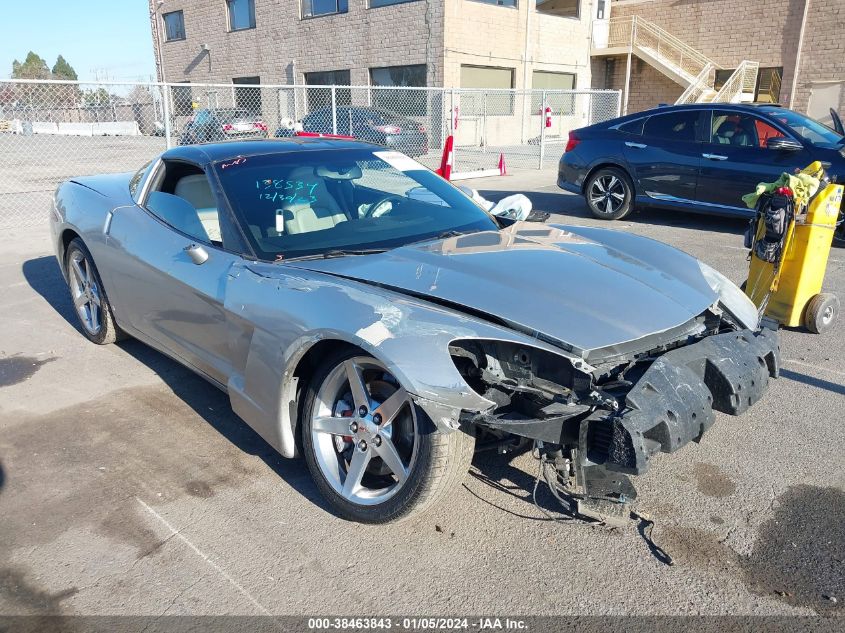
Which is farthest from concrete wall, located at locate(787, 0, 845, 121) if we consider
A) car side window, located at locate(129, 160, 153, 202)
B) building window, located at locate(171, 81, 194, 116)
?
car side window, located at locate(129, 160, 153, 202)

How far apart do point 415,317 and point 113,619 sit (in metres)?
1.51

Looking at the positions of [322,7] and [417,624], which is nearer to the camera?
[417,624]

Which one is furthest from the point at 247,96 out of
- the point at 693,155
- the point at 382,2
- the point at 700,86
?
the point at 693,155

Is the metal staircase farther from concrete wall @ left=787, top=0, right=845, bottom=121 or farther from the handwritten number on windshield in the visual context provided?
the handwritten number on windshield

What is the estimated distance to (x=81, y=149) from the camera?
24.0 m

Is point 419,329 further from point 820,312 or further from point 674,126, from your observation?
point 674,126

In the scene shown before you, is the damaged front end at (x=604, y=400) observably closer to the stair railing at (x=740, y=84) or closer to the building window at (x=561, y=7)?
the stair railing at (x=740, y=84)

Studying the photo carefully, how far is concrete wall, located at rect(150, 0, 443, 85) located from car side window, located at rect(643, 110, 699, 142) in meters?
14.8

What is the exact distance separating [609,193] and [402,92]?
15681mm

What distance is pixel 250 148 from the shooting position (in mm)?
4113

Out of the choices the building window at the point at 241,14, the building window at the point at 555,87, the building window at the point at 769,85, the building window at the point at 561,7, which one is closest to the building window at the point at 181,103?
the building window at the point at 241,14

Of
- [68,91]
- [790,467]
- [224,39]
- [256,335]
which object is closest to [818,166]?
[790,467]

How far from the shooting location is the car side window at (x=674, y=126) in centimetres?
927

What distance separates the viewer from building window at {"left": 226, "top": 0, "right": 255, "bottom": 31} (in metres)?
30.0
